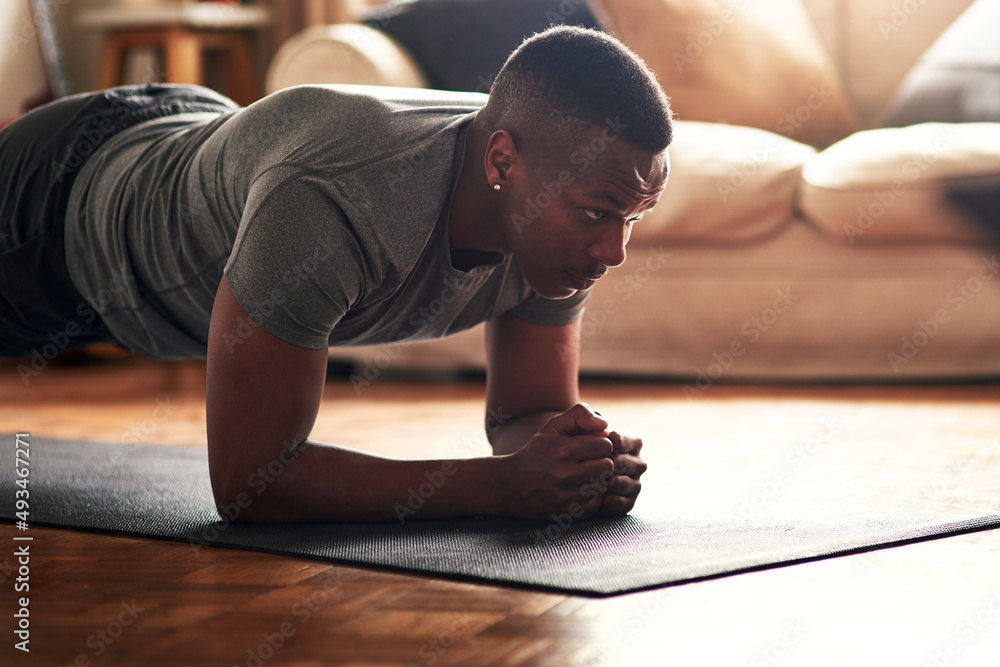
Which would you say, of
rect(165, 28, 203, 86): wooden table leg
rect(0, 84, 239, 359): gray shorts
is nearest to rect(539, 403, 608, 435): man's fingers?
rect(0, 84, 239, 359): gray shorts

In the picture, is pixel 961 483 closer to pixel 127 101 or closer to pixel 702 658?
pixel 702 658

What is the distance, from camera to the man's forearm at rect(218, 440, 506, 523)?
46.4 inches

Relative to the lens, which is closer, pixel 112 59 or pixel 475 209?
pixel 475 209

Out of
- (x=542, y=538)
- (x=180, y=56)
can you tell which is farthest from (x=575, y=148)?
(x=180, y=56)

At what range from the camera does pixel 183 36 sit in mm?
3420

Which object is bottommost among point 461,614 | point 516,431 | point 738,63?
point 516,431

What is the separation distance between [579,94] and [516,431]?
486mm

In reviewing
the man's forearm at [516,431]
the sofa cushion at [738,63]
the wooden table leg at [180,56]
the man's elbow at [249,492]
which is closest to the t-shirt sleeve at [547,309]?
the man's forearm at [516,431]

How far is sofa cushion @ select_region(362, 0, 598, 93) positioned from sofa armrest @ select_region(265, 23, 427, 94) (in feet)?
0.16

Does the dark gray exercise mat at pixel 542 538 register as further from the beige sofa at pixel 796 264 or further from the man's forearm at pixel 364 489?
the beige sofa at pixel 796 264

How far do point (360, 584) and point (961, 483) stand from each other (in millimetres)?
856

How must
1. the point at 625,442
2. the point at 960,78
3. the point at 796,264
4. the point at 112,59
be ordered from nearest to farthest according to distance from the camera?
the point at 625,442
the point at 796,264
the point at 960,78
the point at 112,59

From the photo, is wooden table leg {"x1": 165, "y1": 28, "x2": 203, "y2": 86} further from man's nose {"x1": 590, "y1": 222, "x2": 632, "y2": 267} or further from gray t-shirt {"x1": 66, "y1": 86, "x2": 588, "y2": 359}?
man's nose {"x1": 590, "y1": 222, "x2": 632, "y2": 267}

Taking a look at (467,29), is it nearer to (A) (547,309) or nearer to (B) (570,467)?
(A) (547,309)
